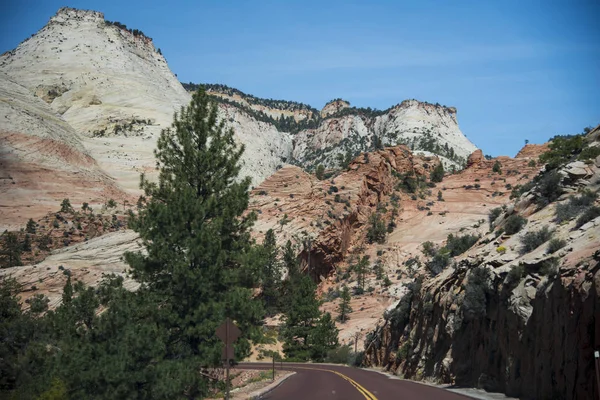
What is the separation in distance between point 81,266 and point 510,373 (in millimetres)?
56728

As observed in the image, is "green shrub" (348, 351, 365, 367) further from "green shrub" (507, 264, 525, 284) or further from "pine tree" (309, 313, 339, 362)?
"green shrub" (507, 264, 525, 284)

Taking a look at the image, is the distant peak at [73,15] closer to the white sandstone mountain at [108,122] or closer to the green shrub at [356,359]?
the white sandstone mountain at [108,122]

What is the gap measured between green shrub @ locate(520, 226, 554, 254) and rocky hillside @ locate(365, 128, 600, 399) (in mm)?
41

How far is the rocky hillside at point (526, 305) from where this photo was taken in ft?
48.0

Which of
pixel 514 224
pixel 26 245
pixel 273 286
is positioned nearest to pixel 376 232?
pixel 273 286

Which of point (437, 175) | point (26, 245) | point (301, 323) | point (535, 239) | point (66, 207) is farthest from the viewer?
point (437, 175)

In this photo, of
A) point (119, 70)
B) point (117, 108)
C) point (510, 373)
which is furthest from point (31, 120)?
point (510, 373)

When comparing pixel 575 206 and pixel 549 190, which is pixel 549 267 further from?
pixel 549 190

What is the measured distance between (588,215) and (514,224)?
21.6 feet

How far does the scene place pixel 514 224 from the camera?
27.0m

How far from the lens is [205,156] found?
895 inches

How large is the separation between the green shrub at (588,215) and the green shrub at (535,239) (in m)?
1.33

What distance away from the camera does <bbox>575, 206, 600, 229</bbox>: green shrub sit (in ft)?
66.5

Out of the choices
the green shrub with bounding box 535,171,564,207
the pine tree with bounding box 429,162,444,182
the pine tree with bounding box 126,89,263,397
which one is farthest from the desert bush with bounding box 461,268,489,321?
the pine tree with bounding box 429,162,444,182
